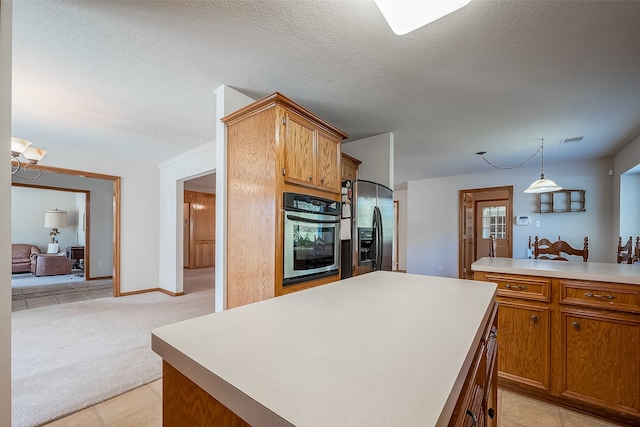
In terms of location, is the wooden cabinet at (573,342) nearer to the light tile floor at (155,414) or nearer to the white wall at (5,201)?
the light tile floor at (155,414)

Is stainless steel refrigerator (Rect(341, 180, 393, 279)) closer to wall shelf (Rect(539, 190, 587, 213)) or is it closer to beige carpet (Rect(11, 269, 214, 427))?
beige carpet (Rect(11, 269, 214, 427))

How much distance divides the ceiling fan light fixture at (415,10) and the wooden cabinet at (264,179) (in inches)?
42.5

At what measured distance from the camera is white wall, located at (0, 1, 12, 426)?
107 cm

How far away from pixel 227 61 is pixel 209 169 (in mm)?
2296

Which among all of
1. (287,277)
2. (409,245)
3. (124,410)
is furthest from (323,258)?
(409,245)

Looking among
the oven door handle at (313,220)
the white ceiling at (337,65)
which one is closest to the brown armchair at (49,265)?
the white ceiling at (337,65)

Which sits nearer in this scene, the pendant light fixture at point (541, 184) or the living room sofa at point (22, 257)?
the pendant light fixture at point (541, 184)

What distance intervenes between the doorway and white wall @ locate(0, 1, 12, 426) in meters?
6.32

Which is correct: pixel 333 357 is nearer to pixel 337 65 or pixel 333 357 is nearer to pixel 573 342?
pixel 337 65

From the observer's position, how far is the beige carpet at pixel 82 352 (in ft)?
5.94

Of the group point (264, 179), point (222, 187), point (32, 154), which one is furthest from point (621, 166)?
point (32, 154)

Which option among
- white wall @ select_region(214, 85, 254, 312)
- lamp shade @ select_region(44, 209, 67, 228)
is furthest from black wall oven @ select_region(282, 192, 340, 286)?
lamp shade @ select_region(44, 209, 67, 228)

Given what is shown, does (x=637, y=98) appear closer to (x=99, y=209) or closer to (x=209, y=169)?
(x=209, y=169)

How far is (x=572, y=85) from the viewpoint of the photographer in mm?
2182
